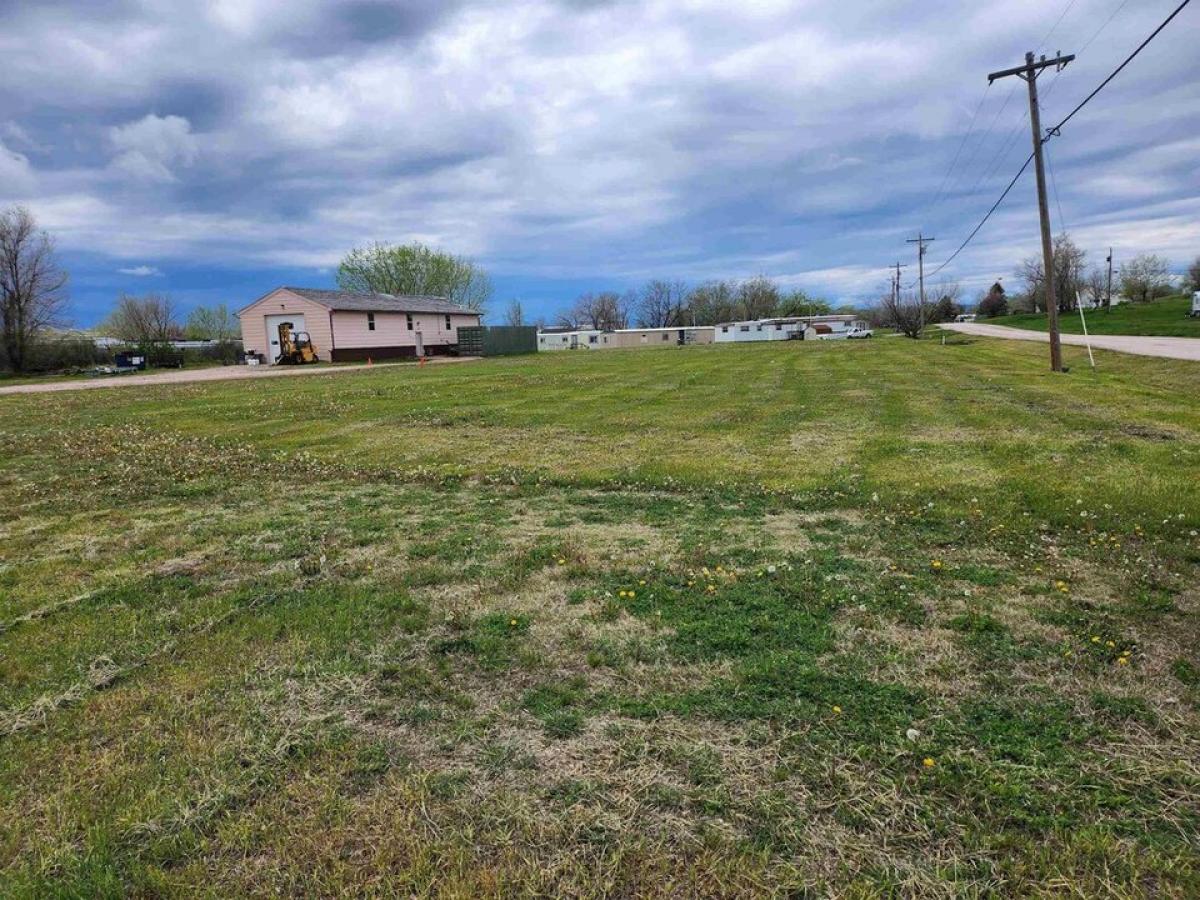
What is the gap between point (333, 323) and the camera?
39.3m

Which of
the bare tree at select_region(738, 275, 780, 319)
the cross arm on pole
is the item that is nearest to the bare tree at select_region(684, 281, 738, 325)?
the bare tree at select_region(738, 275, 780, 319)

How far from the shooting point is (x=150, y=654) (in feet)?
12.7

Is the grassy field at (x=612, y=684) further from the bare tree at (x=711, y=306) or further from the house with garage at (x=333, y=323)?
the bare tree at (x=711, y=306)

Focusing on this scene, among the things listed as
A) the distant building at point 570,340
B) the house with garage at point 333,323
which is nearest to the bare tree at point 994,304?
the distant building at point 570,340

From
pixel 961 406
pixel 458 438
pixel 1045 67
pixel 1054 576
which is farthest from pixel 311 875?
pixel 1045 67

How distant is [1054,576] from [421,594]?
4.54 meters

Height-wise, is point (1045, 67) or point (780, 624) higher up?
point (1045, 67)

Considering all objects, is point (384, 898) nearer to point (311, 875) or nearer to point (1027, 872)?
point (311, 875)


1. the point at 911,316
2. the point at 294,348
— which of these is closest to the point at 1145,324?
the point at 911,316

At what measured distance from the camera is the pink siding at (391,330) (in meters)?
40.3

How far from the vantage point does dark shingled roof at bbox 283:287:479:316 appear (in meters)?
39.9

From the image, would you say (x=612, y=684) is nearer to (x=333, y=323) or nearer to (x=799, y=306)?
(x=333, y=323)

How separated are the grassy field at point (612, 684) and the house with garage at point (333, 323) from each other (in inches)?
1319

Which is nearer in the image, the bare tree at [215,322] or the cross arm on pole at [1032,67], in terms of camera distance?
the cross arm on pole at [1032,67]
